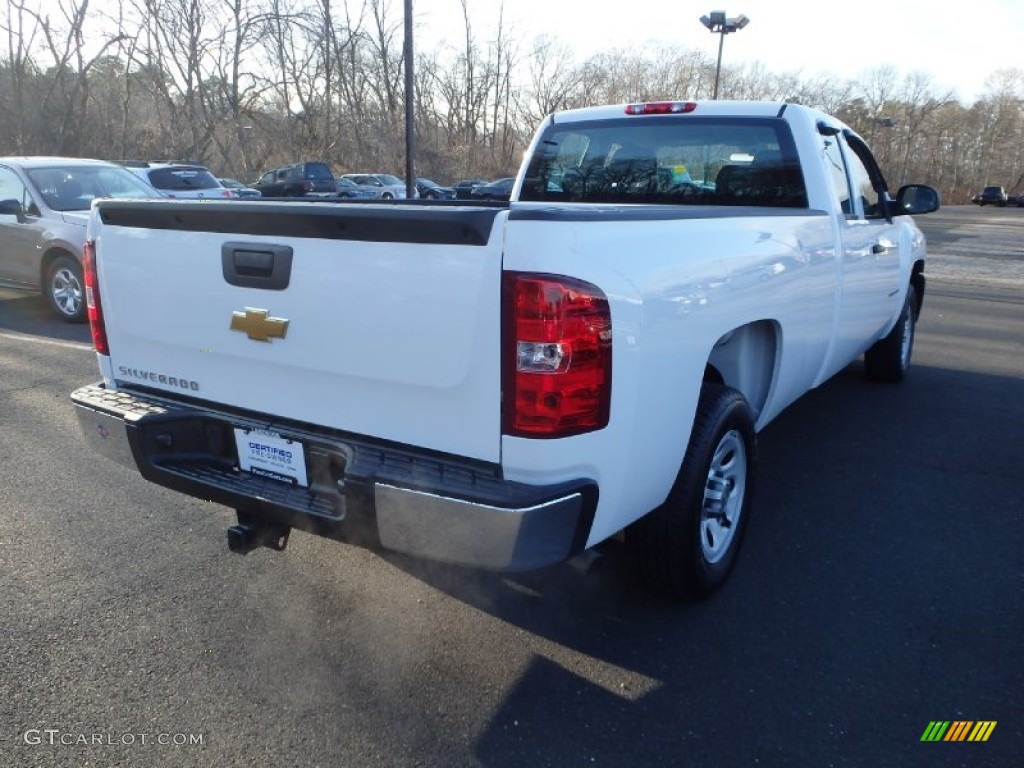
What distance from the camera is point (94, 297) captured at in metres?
3.06

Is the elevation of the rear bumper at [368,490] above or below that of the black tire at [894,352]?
above

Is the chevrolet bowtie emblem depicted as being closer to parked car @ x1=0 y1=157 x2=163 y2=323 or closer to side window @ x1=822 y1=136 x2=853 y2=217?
side window @ x1=822 y1=136 x2=853 y2=217

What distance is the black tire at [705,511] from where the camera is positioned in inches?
108

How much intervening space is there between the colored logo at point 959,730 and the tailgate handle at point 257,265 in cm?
243

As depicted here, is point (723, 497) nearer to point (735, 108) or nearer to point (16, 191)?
point (735, 108)

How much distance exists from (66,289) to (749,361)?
790 centimetres

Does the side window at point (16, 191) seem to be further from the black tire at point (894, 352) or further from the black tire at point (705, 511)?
the black tire at point (894, 352)

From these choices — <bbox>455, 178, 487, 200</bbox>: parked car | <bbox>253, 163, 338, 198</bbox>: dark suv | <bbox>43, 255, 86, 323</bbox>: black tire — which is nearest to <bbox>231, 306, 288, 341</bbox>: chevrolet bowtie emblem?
<bbox>455, 178, 487, 200</bbox>: parked car

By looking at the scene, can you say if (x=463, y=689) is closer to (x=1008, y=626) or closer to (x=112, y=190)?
(x=1008, y=626)

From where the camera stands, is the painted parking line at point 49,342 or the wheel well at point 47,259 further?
the wheel well at point 47,259

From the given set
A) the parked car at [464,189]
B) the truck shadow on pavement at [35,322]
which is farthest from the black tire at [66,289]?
the parked car at [464,189]

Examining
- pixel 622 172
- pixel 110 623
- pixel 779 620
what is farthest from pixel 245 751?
pixel 622 172

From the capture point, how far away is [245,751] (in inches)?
89.6

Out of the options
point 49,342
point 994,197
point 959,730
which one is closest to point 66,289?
point 49,342
